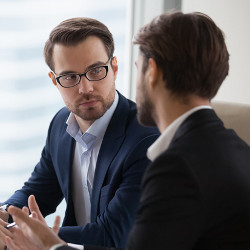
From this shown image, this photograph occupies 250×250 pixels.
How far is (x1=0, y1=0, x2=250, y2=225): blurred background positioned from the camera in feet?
10.1

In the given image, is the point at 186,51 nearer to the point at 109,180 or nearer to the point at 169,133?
the point at 169,133

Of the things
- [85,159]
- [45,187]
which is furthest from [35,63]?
[85,159]

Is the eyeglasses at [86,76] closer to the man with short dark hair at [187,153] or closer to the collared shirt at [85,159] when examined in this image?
the collared shirt at [85,159]

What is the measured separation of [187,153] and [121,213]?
67cm

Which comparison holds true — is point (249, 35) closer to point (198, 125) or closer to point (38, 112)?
point (38, 112)

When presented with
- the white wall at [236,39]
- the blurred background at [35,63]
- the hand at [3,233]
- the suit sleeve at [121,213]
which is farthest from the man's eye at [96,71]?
the white wall at [236,39]

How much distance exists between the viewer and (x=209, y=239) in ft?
3.96

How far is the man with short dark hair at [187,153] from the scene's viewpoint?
1.14 meters

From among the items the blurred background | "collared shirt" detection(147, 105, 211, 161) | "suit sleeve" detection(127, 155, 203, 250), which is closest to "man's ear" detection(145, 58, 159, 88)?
"collared shirt" detection(147, 105, 211, 161)

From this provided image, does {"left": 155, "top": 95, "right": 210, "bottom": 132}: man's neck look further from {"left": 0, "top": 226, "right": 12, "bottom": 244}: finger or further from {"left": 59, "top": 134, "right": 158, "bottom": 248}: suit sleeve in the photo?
{"left": 0, "top": 226, "right": 12, "bottom": 244}: finger

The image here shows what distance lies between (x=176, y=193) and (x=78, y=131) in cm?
100

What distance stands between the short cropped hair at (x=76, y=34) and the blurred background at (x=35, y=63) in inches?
42.5

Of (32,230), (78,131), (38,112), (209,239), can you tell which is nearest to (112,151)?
→ (78,131)

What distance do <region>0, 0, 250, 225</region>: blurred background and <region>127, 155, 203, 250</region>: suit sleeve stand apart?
210cm
